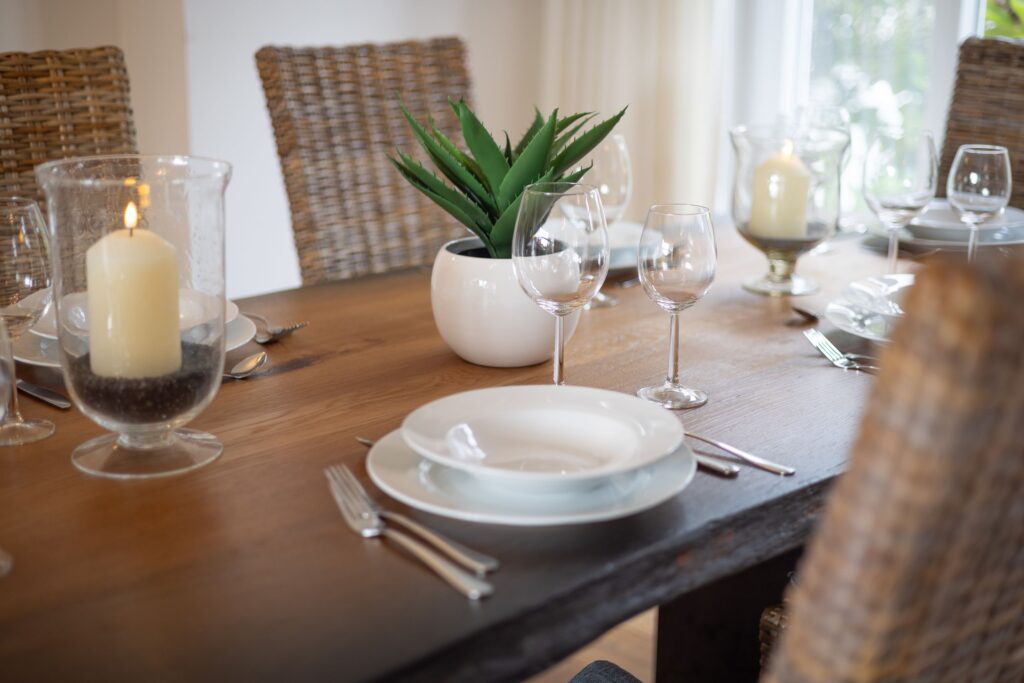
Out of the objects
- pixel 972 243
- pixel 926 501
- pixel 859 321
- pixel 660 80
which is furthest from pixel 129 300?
pixel 660 80

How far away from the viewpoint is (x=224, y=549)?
81cm

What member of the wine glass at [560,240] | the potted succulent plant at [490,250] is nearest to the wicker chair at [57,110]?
the potted succulent plant at [490,250]

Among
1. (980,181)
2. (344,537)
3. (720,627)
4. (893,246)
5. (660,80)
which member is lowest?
(720,627)

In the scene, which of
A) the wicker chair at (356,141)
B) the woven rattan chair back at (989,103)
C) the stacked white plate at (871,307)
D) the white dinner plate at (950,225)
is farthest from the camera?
the woven rattan chair back at (989,103)

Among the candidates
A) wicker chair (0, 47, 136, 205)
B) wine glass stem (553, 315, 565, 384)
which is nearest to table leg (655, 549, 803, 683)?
wine glass stem (553, 315, 565, 384)

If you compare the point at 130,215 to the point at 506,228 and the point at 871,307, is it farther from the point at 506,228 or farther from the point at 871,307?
the point at 871,307

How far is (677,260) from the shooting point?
44.8 inches

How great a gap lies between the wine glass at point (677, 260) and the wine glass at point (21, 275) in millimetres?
610

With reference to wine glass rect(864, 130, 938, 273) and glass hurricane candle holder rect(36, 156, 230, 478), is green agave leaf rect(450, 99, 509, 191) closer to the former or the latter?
glass hurricane candle holder rect(36, 156, 230, 478)

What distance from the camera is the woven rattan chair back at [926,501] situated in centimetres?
48

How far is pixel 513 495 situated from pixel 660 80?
263 cm

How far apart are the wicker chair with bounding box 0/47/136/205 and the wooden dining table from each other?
2.20 feet

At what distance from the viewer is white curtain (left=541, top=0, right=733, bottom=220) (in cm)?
321

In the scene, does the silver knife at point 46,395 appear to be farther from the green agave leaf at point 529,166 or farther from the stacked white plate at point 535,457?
the green agave leaf at point 529,166
